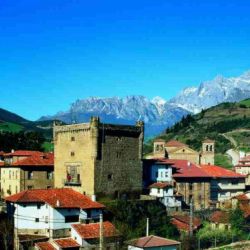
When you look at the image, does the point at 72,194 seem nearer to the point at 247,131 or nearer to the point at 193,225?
the point at 193,225

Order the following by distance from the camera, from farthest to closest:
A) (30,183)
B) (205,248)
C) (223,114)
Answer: (223,114) < (30,183) < (205,248)

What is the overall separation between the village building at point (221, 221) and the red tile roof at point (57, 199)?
49.2ft

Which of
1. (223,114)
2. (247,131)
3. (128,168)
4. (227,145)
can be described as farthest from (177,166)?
(223,114)

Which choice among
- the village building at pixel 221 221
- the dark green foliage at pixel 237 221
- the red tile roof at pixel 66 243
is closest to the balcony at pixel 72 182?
the red tile roof at pixel 66 243

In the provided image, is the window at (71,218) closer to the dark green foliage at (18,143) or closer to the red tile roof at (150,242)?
the red tile roof at (150,242)

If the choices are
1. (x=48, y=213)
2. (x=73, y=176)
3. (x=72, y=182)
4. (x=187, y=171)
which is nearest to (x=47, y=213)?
(x=48, y=213)

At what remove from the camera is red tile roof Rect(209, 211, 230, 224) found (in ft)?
209

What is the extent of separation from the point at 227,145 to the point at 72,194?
89.4 metres

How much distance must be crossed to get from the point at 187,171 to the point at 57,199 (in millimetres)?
23972

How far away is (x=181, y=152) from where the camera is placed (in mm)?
98938

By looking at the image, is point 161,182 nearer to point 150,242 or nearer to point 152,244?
point 150,242

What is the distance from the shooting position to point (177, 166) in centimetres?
7556

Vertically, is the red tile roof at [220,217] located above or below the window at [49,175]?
below

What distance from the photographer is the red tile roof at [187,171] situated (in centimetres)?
7238
